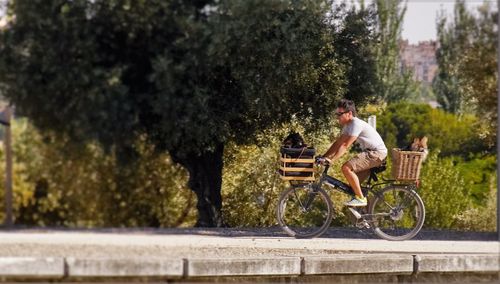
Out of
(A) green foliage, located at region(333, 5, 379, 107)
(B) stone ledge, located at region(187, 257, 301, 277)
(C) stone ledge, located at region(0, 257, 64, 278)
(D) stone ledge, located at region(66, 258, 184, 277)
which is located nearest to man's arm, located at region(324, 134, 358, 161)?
(A) green foliage, located at region(333, 5, 379, 107)

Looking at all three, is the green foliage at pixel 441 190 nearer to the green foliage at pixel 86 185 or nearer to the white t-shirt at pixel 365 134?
the white t-shirt at pixel 365 134

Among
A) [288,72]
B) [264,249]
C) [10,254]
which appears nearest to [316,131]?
[288,72]

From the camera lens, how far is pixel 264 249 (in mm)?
9781

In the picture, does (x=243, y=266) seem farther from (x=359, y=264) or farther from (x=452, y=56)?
(x=452, y=56)

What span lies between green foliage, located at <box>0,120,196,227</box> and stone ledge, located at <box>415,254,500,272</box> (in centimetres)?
209

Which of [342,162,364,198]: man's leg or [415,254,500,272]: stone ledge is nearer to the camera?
[415,254,500,272]: stone ledge

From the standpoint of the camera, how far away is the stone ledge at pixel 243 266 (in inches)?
354

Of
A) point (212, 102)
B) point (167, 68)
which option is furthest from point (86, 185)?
point (212, 102)

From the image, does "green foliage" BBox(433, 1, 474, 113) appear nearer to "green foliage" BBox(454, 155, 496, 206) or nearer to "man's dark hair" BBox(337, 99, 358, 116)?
"green foliage" BBox(454, 155, 496, 206)

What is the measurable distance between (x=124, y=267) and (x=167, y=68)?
163 centimetres

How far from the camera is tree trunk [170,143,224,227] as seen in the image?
33.2 feet

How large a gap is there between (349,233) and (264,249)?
1.36m

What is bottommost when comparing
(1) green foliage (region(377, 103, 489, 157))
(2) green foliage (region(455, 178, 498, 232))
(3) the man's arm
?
(2) green foliage (region(455, 178, 498, 232))

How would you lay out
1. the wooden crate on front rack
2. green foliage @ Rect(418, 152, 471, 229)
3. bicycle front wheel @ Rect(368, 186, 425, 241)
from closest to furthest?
1. the wooden crate on front rack
2. bicycle front wheel @ Rect(368, 186, 425, 241)
3. green foliage @ Rect(418, 152, 471, 229)
